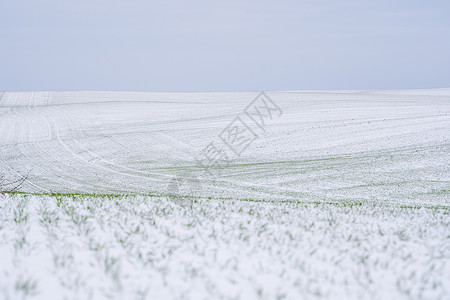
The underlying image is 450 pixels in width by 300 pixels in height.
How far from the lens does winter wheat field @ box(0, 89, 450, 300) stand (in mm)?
4238

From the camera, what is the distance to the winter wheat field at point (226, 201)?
424 centimetres

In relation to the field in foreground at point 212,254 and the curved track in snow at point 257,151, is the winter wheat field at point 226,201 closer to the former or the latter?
the field in foreground at point 212,254

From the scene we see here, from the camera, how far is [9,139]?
36.1 m

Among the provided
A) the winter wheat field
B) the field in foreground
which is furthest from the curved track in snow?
the field in foreground

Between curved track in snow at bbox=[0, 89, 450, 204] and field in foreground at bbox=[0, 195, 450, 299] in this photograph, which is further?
curved track in snow at bbox=[0, 89, 450, 204]

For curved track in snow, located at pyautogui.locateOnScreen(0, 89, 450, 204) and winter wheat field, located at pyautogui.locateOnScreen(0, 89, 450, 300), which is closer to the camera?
winter wheat field, located at pyautogui.locateOnScreen(0, 89, 450, 300)

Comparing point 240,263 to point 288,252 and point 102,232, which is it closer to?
point 288,252

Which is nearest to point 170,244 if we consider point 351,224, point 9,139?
point 351,224

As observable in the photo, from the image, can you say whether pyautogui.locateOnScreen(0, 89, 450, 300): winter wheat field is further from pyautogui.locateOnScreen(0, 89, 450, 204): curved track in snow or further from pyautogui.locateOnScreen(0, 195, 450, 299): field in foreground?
pyautogui.locateOnScreen(0, 89, 450, 204): curved track in snow

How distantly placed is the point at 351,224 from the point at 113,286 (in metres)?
4.68

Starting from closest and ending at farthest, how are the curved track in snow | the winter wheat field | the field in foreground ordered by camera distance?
1. the field in foreground
2. the winter wheat field
3. the curved track in snow

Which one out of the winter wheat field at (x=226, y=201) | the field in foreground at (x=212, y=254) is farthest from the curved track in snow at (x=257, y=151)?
the field in foreground at (x=212, y=254)

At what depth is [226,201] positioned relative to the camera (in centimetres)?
973

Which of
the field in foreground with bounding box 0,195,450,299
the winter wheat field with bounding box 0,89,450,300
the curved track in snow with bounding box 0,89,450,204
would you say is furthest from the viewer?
the curved track in snow with bounding box 0,89,450,204
